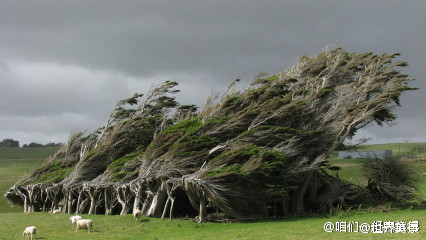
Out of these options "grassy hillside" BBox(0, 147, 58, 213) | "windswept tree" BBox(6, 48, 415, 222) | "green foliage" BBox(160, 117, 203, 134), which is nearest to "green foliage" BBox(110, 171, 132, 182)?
"windswept tree" BBox(6, 48, 415, 222)

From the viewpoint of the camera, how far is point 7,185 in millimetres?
49094

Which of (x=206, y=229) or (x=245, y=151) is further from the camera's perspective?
(x=245, y=151)

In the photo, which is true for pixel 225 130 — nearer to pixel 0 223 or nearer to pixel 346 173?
pixel 0 223

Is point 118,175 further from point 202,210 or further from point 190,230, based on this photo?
point 190,230

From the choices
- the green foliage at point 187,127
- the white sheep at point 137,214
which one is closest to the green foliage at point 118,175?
the green foliage at point 187,127

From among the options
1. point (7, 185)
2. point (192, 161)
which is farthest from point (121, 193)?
point (7, 185)

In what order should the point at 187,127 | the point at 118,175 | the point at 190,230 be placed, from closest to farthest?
the point at 190,230
the point at 187,127
the point at 118,175

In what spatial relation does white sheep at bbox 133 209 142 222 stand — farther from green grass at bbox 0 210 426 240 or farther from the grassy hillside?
the grassy hillside

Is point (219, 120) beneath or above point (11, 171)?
above

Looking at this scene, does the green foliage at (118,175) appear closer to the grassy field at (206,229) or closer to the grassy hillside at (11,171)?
the grassy field at (206,229)

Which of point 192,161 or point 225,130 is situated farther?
point 225,130

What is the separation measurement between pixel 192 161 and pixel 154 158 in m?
2.92

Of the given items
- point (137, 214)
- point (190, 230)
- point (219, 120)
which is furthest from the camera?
point (219, 120)

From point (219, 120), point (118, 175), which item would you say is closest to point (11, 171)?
point (118, 175)
